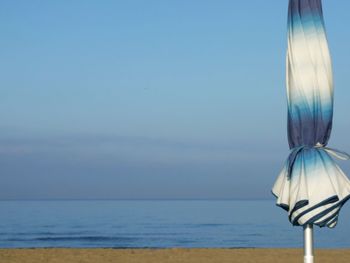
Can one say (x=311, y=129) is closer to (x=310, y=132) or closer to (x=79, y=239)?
(x=310, y=132)

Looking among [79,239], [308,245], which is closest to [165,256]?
[308,245]

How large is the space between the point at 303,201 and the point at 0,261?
523 inches

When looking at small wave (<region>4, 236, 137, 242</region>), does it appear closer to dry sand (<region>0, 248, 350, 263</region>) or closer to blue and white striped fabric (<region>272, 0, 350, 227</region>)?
dry sand (<region>0, 248, 350, 263</region>)

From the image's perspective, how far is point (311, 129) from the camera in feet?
14.9

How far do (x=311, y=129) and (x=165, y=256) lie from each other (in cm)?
1351

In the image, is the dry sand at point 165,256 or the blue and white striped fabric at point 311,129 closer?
the blue and white striped fabric at point 311,129

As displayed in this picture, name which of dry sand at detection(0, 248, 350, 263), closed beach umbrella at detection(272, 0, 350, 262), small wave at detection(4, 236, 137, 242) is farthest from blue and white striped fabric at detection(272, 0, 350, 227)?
small wave at detection(4, 236, 137, 242)

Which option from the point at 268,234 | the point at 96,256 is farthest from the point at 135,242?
the point at 96,256

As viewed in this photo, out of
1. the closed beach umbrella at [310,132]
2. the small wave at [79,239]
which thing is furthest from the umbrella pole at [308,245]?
the small wave at [79,239]

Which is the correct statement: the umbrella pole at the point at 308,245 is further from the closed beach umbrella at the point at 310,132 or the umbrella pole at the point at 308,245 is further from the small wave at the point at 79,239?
the small wave at the point at 79,239

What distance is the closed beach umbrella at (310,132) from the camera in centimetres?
441

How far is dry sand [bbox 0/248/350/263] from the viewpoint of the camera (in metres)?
16.7

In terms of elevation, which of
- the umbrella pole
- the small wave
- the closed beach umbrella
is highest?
the closed beach umbrella

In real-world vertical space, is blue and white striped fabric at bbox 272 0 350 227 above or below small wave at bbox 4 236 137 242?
above
